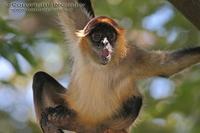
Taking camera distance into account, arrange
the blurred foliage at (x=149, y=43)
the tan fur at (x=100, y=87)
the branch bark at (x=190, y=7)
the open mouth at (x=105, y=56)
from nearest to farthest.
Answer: the branch bark at (x=190, y=7), the open mouth at (x=105, y=56), the tan fur at (x=100, y=87), the blurred foliage at (x=149, y=43)

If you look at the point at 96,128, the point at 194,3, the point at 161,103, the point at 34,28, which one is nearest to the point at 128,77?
the point at 96,128

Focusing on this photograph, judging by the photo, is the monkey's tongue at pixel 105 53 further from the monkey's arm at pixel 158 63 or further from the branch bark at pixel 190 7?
the branch bark at pixel 190 7

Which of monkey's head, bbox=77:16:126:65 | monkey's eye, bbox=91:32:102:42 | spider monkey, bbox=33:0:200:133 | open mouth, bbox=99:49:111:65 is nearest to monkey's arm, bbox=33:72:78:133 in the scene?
spider monkey, bbox=33:0:200:133

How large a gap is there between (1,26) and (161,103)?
12.5ft

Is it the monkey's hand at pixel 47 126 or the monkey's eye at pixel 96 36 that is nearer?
the monkey's eye at pixel 96 36

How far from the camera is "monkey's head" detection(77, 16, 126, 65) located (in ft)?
25.9

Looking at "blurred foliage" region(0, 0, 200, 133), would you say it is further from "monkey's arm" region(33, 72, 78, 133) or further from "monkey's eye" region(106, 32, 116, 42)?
"monkey's eye" region(106, 32, 116, 42)

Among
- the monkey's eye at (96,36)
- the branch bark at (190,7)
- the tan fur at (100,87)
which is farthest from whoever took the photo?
the tan fur at (100,87)

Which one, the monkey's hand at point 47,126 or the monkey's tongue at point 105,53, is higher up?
the monkey's tongue at point 105,53

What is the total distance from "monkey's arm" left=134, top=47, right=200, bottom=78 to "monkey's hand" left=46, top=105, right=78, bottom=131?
3.51 ft

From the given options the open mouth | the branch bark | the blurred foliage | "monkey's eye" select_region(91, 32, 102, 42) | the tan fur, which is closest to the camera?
the branch bark

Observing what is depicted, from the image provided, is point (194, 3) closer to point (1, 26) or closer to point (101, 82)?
point (101, 82)

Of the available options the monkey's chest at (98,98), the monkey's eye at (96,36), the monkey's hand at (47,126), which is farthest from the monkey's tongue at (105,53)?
the monkey's hand at (47,126)

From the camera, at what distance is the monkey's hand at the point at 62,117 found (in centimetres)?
832
